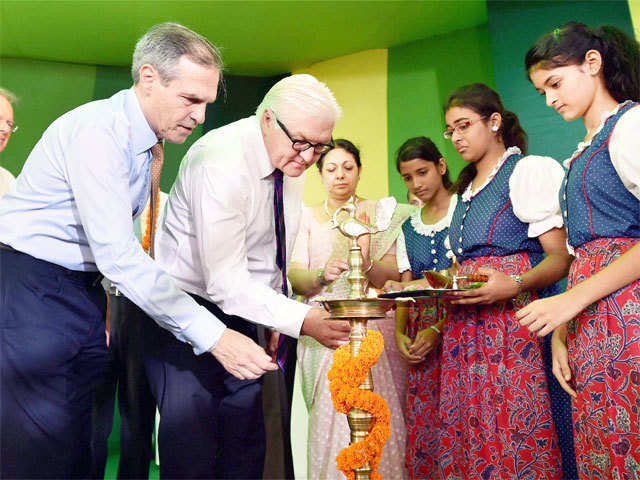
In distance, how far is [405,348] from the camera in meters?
2.39

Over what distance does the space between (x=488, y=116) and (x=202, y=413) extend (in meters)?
1.48

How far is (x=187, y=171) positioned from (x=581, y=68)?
3.74 feet

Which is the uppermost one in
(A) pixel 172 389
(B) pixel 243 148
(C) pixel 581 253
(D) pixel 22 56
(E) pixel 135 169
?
(D) pixel 22 56

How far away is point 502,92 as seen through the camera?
353cm

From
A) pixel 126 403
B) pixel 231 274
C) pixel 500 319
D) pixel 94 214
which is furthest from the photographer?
pixel 500 319

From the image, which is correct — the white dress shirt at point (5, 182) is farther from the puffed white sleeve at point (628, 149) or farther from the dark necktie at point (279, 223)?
the puffed white sleeve at point (628, 149)

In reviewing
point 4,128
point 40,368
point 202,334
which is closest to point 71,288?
point 40,368

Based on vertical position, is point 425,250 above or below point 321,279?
above

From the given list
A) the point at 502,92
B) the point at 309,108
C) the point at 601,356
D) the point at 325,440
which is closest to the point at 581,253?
the point at 601,356

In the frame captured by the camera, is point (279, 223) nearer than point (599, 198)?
No

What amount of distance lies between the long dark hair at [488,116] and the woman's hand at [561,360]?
0.73 metres

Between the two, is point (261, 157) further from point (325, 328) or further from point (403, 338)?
point (403, 338)

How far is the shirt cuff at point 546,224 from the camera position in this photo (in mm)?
1931

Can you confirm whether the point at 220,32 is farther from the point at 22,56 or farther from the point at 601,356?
the point at 601,356
